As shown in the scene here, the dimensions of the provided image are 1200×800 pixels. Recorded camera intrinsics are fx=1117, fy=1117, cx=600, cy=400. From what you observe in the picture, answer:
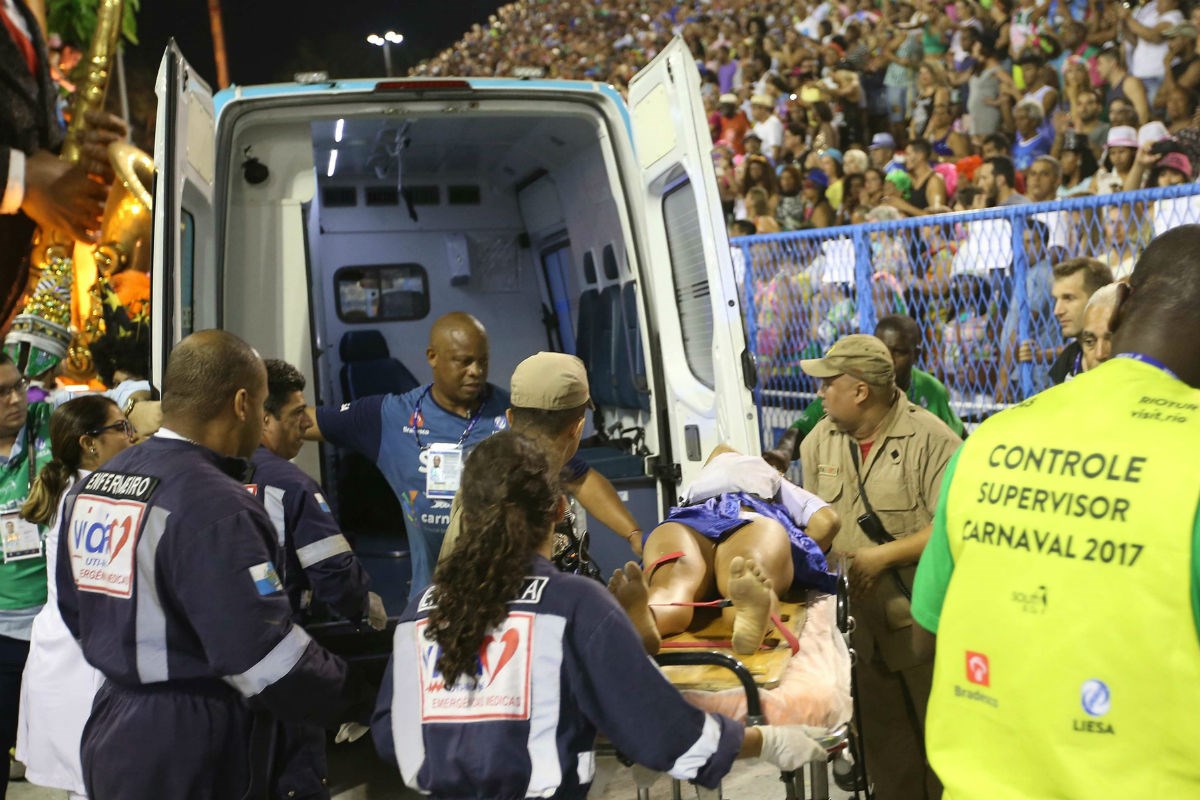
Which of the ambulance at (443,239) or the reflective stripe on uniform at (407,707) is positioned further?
the ambulance at (443,239)

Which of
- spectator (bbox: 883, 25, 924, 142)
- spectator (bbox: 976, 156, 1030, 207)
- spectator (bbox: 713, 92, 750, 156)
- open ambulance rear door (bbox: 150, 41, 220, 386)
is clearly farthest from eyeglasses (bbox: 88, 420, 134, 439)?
spectator (bbox: 713, 92, 750, 156)

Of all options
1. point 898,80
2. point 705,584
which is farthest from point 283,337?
point 898,80

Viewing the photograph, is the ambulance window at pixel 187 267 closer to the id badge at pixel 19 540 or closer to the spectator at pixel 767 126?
the id badge at pixel 19 540

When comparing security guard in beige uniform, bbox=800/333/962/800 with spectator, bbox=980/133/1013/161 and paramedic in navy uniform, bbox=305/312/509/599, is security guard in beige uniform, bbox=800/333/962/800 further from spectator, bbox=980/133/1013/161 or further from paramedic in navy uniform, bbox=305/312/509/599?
spectator, bbox=980/133/1013/161

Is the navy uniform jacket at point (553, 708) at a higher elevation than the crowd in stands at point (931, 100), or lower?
lower

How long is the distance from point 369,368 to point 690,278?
109 inches

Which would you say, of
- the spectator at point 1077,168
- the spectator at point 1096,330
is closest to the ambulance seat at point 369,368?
the spectator at point 1096,330

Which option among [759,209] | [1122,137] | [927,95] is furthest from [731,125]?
[1122,137]

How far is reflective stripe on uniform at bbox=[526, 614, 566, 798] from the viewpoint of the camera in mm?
2023

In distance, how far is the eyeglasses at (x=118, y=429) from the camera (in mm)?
3602

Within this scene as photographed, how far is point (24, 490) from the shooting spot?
389cm

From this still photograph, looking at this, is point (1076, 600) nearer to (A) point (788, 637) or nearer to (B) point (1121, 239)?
(A) point (788, 637)

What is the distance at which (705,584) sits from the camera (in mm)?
3361

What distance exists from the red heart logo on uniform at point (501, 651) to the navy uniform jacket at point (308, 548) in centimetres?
115
